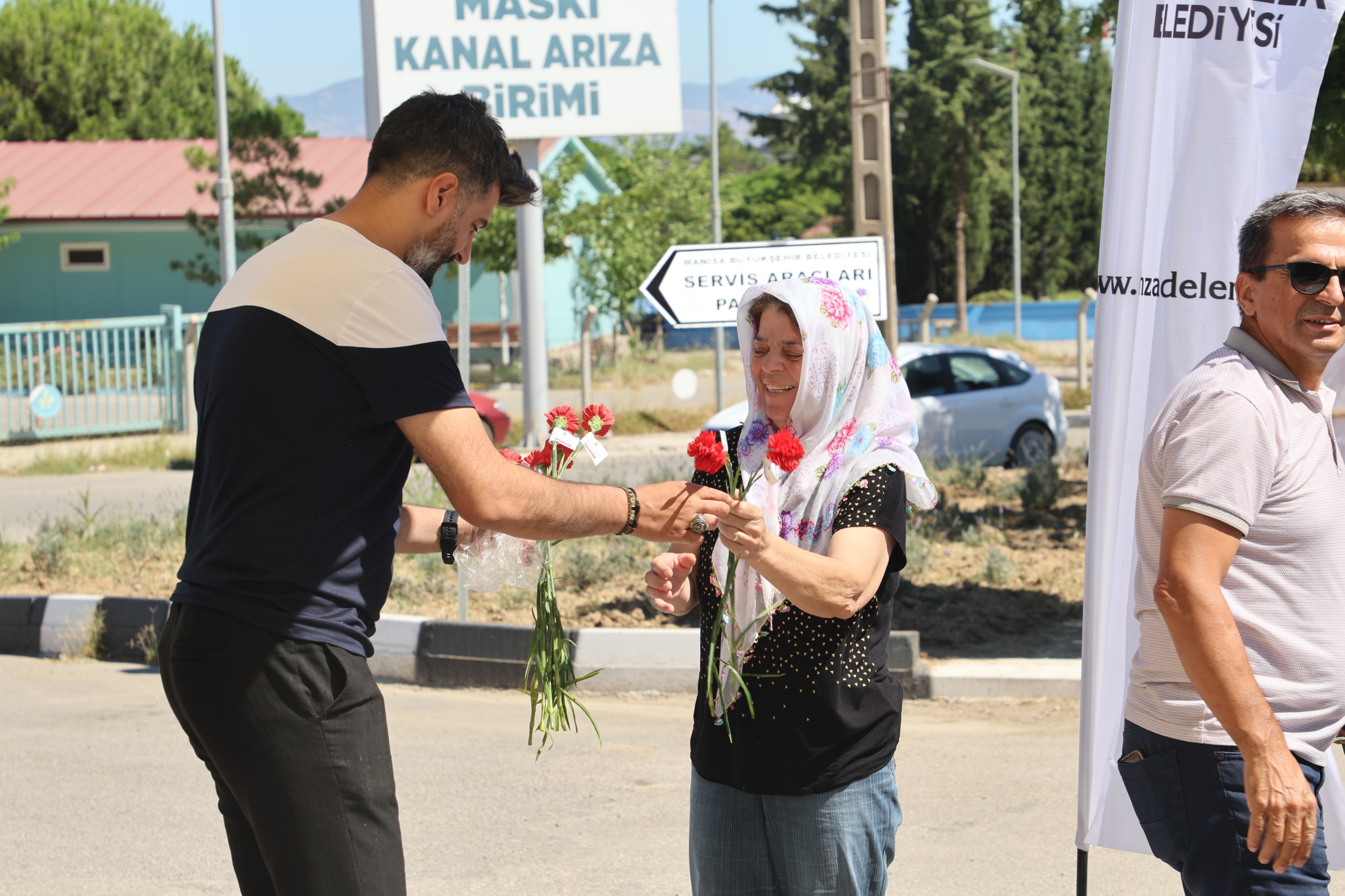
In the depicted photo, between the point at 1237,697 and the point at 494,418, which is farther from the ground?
the point at 1237,697

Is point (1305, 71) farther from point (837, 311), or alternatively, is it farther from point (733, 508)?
point (733, 508)

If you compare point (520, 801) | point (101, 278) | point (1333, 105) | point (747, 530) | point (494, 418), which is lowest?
point (520, 801)

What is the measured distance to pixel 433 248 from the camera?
2.63 metres

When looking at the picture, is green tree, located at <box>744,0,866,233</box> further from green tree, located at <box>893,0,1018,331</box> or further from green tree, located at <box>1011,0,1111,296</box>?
green tree, located at <box>1011,0,1111,296</box>

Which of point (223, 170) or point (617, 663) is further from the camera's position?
point (223, 170)

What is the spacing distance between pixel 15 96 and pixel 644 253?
22056 millimetres

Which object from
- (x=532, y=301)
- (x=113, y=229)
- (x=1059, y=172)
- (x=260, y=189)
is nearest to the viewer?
(x=532, y=301)

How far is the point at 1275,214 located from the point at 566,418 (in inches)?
62.2

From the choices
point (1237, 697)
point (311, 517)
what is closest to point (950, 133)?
point (1237, 697)

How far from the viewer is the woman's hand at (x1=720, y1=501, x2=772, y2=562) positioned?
2.52 metres

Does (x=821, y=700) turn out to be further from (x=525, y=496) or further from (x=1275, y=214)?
(x=1275, y=214)

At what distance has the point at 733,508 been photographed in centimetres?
253

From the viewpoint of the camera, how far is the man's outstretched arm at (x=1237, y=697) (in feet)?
7.71

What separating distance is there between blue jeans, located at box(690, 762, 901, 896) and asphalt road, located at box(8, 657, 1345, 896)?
1.62 metres
